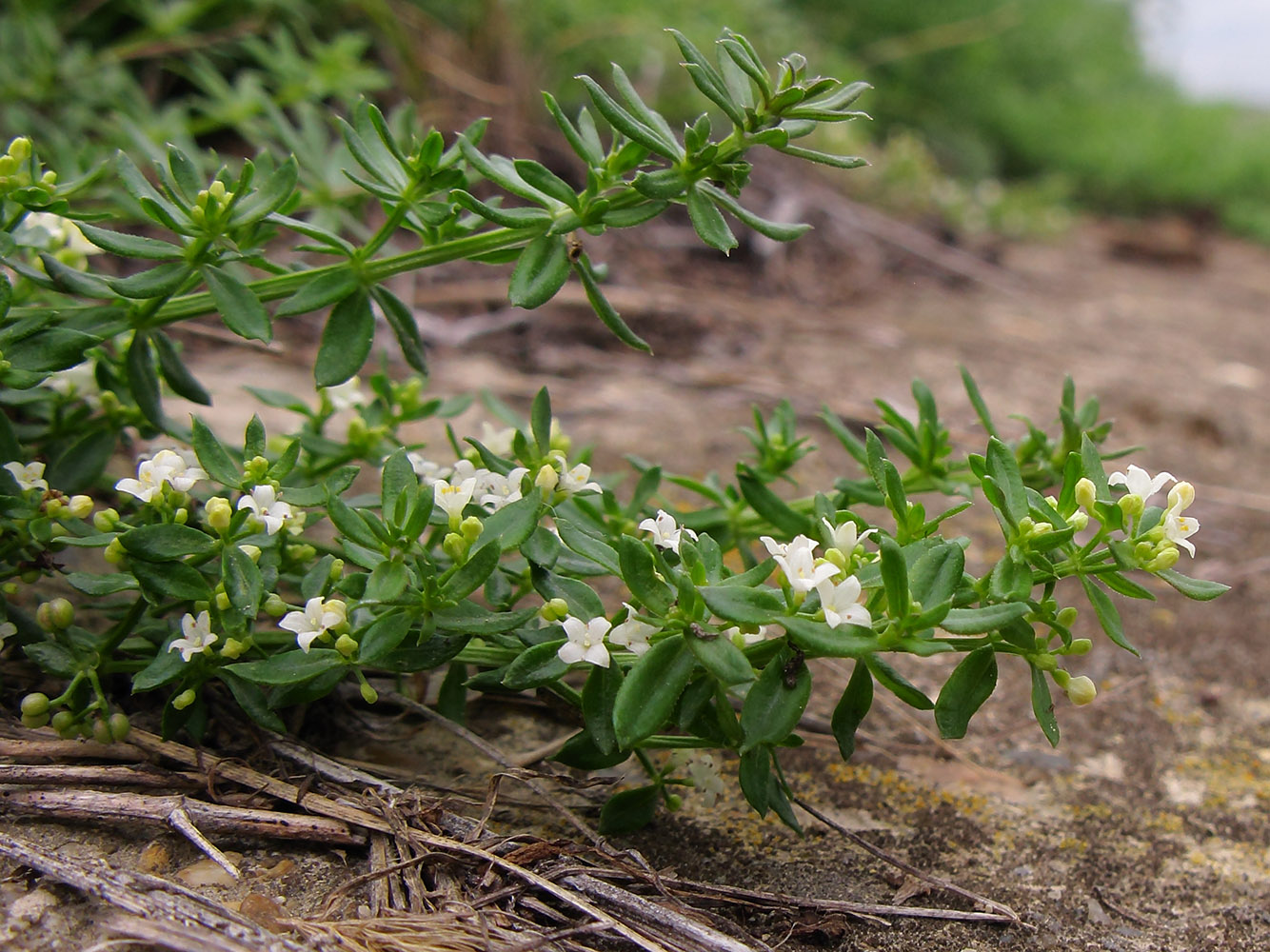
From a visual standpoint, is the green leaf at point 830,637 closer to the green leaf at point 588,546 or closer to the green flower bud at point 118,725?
the green leaf at point 588,546

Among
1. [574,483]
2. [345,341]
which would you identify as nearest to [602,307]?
[574,483]

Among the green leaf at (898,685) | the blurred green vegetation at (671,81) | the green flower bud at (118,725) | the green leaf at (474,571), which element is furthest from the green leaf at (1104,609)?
the blurred green vegetation at (671,81)

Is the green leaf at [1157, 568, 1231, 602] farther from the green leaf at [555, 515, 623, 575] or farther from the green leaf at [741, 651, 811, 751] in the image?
Answer: the green leaf at [555, 515, 623, 575]

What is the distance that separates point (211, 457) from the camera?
4.79 ft

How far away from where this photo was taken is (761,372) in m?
3.59

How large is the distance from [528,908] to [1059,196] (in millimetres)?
7956

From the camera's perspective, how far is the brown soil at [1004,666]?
1.51 m

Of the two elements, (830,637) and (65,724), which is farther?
(65,724)

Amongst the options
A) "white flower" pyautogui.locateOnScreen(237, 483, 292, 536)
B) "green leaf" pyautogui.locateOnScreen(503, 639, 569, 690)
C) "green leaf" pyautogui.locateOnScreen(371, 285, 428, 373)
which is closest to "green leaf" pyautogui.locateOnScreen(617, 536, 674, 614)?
"green leaf" pyautogui.locateOnScreen(503, 639, 569, 690)

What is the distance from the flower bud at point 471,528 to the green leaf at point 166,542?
0.34 metres

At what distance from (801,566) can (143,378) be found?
1078 millimetres

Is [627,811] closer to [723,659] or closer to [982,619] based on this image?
[723,659]

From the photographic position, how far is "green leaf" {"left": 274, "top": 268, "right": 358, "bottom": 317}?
5.04 feet

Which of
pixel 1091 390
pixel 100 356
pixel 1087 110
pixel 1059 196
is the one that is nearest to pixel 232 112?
pixel 100 356
